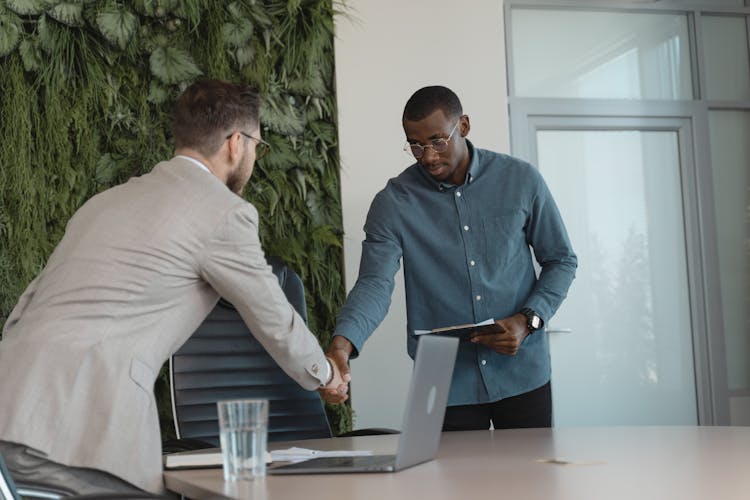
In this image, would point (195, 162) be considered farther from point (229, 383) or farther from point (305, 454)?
point (229, 383)

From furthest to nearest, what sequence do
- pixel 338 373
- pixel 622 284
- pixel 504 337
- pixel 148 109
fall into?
pixel 622 284, pixel 148 109, pixel 504 337, pixel 338 373

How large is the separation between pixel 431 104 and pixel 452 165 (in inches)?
7.8

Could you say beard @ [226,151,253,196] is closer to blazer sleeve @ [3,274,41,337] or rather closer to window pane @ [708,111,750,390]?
blazer sleeve @ [3,274,41,337]

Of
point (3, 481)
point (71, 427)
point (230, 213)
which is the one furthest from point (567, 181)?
point (3, 481)

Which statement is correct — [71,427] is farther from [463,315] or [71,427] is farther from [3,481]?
[463,315]

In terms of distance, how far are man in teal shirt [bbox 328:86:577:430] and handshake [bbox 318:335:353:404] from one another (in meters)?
0.09

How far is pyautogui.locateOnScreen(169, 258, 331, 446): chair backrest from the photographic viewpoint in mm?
3090

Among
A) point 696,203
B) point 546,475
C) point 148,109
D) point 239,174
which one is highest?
point 148,109

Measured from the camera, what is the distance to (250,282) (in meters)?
2.16

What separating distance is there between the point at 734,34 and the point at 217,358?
132 inches

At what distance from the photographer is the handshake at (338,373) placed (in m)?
2.53

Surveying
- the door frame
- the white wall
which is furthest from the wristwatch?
the door frame

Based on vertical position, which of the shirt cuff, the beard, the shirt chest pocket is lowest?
the shirt cuff

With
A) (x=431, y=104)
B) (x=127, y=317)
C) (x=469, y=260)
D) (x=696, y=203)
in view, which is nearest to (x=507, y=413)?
(x=469, y=260)
